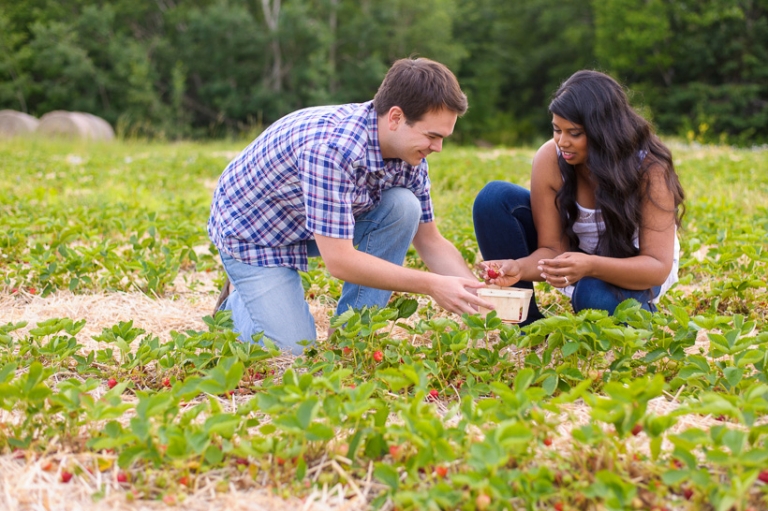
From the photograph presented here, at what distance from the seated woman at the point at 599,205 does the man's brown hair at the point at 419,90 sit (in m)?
0.44

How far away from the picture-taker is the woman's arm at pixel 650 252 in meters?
2.61

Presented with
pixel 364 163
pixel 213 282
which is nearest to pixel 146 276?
pixel 213 282

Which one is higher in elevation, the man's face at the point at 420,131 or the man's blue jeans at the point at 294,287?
the man's face at the point at 420,131

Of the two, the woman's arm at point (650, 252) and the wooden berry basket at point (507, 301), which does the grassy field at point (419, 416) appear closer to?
the wooden berry basket at point (507, 301)

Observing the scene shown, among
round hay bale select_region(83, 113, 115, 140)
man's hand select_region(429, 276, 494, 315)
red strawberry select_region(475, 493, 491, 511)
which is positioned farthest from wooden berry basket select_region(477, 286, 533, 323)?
round hay bale select_region(83, 113, 115, 140)

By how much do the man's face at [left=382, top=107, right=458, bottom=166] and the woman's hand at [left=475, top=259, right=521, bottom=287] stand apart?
49 cm

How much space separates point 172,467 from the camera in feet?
5.69

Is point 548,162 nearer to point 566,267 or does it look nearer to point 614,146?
point 614,146

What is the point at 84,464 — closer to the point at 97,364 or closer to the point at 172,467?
the point at 172,467

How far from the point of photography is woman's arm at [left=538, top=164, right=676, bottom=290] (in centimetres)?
261

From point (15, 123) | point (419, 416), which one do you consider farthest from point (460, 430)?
point (15, 123)

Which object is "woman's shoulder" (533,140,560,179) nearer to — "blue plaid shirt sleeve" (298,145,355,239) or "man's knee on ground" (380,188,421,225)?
"man's knee on ground" (380,188,421,225)

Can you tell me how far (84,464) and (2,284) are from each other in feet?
6.68

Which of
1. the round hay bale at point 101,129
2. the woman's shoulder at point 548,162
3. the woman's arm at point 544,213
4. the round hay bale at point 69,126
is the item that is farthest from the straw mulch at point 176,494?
the round hay bale at point 101,129
